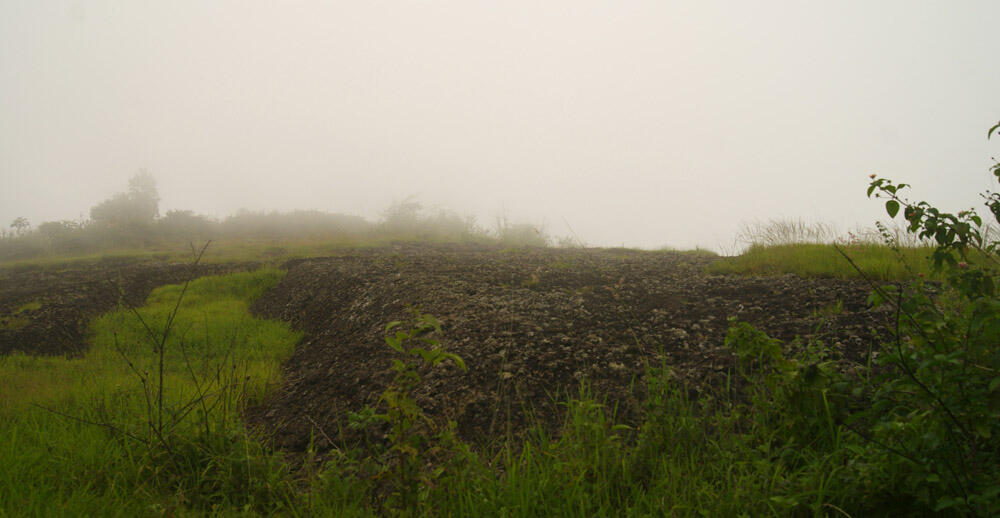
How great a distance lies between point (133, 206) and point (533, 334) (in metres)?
25.4

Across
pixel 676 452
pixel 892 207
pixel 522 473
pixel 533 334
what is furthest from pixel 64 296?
pixel 892 207

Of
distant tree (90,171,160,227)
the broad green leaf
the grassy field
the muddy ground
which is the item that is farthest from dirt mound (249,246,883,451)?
distant tree (90,171,160,227)

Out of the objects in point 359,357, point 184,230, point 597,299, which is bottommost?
point 359,357

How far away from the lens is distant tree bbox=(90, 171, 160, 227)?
20.5 meters

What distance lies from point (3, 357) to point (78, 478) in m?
4.13

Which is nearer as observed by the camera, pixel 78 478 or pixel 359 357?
pixel 78 478

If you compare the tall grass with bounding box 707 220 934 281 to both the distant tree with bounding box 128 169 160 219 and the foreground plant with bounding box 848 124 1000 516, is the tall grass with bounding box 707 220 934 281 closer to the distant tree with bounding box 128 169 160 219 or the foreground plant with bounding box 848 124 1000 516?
the foreground plant with bounding box 848 124 1000 516

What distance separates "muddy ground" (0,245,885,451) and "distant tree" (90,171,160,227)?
15.9m

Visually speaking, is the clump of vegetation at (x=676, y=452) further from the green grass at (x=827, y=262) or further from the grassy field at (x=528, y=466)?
the green grass at (x=827, y=262)

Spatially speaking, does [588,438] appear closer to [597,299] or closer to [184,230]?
[597,299]

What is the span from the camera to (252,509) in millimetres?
2141

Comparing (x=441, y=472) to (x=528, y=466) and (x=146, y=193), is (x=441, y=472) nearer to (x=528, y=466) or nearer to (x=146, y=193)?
(x=528, y=466)

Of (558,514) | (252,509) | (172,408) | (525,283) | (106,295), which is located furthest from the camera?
(106,295)

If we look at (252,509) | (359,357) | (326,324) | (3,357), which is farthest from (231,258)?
(252,509)
